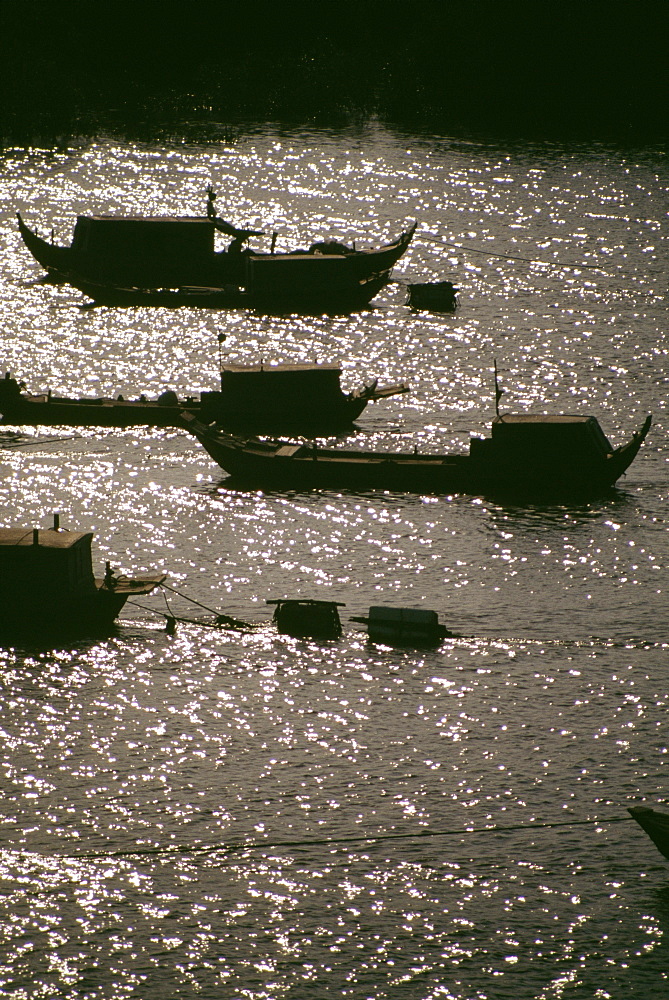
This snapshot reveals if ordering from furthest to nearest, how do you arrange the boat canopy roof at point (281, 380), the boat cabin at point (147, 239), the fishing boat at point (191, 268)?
the boat cabin at point (147, 239)
the fishing boat at point (191, 268)
the boat canopy roof at point (281, 380)

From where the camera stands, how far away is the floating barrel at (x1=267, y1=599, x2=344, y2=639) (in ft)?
145

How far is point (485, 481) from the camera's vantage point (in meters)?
55.6

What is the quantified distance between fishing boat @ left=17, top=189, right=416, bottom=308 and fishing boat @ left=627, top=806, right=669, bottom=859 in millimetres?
54702

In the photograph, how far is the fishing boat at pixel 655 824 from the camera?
32938 millimetres

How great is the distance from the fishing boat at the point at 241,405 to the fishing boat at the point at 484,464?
529 centimetres

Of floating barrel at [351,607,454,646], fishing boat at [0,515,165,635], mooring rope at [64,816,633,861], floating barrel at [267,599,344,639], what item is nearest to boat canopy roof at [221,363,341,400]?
fishing boat at [0,515,165,635]

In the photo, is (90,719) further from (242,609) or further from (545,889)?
(545,889)

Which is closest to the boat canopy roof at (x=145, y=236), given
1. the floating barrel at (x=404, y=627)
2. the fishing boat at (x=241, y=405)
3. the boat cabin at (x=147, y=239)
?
the boat cabin at (x=147, y=239)

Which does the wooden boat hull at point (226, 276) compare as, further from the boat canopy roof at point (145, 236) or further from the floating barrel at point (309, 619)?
the floating barrel at point (309, 619)

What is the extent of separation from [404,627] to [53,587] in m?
10.6

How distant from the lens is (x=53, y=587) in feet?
141

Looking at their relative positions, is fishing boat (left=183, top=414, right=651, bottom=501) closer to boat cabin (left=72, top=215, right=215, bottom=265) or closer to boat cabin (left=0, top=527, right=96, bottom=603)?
boat cabin (left=0, top=527, right=96, bottom=603)

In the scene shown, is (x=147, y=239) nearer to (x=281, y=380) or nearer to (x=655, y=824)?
(x=281, y=380)

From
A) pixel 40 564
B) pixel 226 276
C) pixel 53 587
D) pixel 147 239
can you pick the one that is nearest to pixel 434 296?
pixel 226 276
